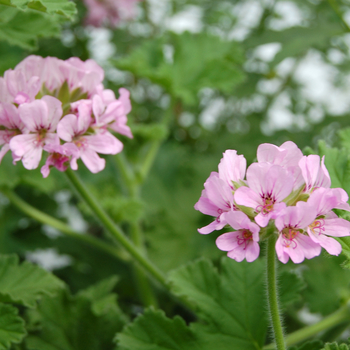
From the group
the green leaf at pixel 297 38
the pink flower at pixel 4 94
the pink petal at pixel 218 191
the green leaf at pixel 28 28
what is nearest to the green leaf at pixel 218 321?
the pink petal at pixel 218 191

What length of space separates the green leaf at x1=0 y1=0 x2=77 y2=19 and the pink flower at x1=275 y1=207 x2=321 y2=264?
55cm

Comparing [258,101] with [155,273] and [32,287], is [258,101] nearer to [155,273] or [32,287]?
[155,273]

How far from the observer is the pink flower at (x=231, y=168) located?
73 centimetres

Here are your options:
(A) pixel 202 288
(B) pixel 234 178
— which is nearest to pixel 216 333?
(A) pixel 202 288

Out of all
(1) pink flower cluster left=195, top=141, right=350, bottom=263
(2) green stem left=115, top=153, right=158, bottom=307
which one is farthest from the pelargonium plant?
(2) green stem left=115, top=153, right=158, bottom=307

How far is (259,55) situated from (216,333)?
5.13 ft

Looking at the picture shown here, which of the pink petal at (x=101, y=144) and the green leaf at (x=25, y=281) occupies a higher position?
the pink petal at (x=101, y=144)

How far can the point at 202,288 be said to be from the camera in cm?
106

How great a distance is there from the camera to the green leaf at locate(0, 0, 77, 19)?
0.88 metres

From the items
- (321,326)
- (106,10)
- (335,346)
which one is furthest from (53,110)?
(106,10)

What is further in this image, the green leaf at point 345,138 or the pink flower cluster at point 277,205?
the green leaf at point 345,138

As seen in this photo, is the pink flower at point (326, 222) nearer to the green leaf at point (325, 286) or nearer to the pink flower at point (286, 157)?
the pink flower at point (286, 157)

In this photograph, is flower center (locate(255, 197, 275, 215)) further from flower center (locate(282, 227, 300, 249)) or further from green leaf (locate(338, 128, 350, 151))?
green leaf (locate(338, 128, 350, 151))

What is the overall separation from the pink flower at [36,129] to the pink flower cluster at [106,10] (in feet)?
3.77
